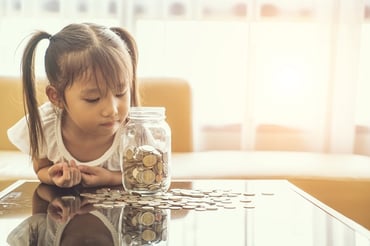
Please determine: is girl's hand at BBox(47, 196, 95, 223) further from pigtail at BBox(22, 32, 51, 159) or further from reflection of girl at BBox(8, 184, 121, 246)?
pigtail at BBox(22, 32, 51, 159)

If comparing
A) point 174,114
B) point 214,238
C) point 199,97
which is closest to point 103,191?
point 214,238

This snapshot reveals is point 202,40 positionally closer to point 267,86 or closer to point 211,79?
point 211,79

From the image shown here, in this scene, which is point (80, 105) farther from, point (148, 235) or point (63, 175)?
point (148, 235)

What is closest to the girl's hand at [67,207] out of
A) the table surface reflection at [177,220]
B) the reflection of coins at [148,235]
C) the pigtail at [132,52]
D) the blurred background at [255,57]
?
the table surface reflection at [177,220]

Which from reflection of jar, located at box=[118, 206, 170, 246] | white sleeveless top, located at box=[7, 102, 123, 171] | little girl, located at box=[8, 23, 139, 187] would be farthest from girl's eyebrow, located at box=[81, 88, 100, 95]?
reflection of jar, located at box=[118, 206, 170, 246]

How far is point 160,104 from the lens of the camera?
7.55 feet

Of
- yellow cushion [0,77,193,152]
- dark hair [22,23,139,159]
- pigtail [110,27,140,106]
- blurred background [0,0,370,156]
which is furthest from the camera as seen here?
blurred background [0,0,370,156]

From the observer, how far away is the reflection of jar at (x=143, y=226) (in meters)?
0.80

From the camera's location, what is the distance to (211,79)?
2.49m

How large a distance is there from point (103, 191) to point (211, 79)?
142cm

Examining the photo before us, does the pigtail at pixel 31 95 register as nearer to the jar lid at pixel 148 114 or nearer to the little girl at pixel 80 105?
the little girl at pixel 80 105

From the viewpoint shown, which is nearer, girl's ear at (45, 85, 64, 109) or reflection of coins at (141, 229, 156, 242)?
reflection of coins at (141, 229, 156, 242)

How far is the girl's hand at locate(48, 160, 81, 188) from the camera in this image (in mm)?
1149

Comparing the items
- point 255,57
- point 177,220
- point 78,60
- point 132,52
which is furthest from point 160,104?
point 177,220
